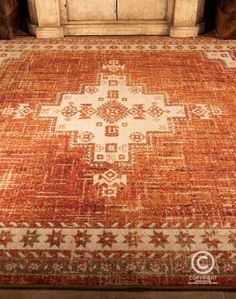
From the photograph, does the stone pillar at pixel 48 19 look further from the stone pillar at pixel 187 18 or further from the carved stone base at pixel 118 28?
the stone pillar at pixel 187 18

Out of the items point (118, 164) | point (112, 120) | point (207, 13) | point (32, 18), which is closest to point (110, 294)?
point (118, 164)

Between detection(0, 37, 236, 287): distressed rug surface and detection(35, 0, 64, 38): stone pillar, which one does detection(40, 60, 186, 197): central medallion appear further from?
detection(35, 0, 64, 38): stone pillar

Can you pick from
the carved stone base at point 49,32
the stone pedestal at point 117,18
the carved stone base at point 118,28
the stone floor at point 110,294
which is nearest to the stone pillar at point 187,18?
the stone pedestal at point 117,18

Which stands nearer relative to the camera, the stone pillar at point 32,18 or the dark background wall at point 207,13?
the stone pillar at point 32,18

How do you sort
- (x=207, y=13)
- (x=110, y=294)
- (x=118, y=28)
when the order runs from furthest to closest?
(x=207, y=13)
(x=118, y=28)
(x=110, y=294)

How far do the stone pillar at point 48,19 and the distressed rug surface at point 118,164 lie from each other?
25 cm

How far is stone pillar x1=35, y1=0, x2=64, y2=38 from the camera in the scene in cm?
480

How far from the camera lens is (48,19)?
4895mm

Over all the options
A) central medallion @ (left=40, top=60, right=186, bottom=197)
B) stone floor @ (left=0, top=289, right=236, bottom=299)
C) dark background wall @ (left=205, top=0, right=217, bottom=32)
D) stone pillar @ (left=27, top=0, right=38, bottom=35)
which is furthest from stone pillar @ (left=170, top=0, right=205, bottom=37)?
stone floor @ (left=0, top=289, right=236, bottom=299)

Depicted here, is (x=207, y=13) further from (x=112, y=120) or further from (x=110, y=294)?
(x=110, y=294)

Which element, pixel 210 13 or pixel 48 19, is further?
pixel 210 13

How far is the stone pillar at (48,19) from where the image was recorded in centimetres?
480

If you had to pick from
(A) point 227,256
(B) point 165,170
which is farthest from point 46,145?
(A) point 227,256

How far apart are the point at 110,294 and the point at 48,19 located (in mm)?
3716
